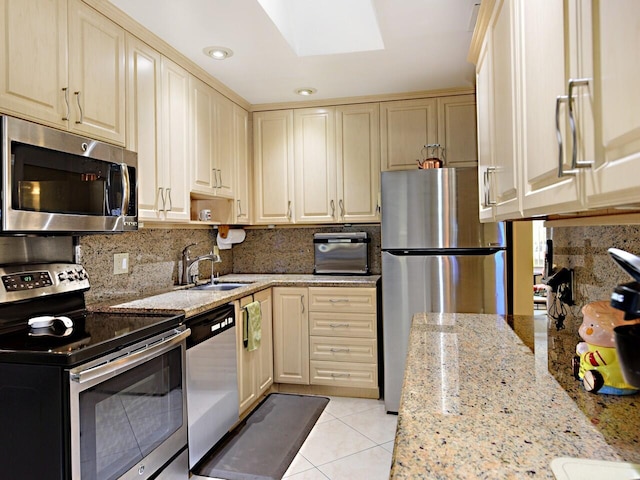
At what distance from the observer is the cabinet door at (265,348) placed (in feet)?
10.1

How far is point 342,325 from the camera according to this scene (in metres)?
3.27

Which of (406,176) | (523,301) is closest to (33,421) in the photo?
(406,176)

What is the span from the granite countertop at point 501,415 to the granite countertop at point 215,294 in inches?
50.3

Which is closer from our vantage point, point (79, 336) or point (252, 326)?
point (79, 336)

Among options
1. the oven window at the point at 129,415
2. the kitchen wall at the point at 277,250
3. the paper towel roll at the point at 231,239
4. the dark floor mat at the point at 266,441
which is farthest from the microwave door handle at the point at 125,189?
the kitchen wall at the point at 277,250

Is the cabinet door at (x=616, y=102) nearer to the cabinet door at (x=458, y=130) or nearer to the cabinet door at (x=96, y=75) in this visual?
the cabinet door at (x=96, y=75)

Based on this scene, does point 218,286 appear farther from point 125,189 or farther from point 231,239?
point 125,189

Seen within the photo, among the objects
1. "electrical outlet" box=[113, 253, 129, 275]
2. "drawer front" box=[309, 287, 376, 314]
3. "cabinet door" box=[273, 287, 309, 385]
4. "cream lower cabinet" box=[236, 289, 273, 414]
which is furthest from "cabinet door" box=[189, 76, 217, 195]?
"drawer front" box=[309, 287, 376, 314]

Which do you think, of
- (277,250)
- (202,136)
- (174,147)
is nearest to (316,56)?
(202,136)

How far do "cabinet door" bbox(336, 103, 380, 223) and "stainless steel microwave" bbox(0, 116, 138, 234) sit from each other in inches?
73.5

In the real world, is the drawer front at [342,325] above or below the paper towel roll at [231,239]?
below

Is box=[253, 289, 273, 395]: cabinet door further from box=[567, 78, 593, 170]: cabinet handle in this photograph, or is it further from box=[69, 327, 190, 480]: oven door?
box=[567, 78, 593, 170]: cabinet handle

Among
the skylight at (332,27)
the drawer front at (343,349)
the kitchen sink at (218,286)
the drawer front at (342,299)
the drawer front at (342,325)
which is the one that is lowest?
the drawer front at (343,349)

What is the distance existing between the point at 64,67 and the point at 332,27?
1.55m
